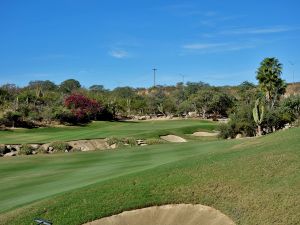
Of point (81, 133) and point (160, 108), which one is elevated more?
point (160, 108)

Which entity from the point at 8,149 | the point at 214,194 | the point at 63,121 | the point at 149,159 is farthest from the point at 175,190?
the point at 63,121

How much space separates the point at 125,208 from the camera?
13719 millimetres

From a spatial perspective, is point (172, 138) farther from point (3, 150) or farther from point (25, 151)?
point (25, 151)

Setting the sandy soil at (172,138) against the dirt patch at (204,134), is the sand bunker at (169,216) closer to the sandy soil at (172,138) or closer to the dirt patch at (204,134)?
the sandy soil at (172,138)

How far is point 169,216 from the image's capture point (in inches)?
524

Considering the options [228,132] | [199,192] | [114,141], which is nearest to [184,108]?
[228,132]

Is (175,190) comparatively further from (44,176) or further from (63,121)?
(63,121)

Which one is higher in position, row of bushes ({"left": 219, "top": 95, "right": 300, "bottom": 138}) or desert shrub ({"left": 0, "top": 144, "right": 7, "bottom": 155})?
row of bushes ({"left": 219, "top": 95, "right": 300, "bottom": 138})

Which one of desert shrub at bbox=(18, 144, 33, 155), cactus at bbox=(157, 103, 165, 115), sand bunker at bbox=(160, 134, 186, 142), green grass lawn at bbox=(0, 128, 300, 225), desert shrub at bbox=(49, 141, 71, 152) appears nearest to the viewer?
green grass lawn at bbox=(0, 128, 300, 225)

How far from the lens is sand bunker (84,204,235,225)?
12789 mm

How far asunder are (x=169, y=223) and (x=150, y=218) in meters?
0.66

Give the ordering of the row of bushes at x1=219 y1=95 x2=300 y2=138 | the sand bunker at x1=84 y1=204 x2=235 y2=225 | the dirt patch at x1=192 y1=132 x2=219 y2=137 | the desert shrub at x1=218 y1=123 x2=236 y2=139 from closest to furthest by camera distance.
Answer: the sand bunker at x1=84 y1=204 x2=235 y2=225, the desert shrub at x1=218 y1=123 x2=236 y2=139, the row of bushes at x1=219 y1=95 x2=300 y2=138, the dirt patch at x1=192 y1=132 x2=219 y2=137

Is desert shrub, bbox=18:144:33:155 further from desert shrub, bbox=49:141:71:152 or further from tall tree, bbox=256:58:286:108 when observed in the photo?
tall tree, bbox=256:58:286:108

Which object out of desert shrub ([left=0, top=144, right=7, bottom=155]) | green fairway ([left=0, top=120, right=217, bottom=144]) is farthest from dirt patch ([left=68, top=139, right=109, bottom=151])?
desert shrub ([left=0, top=144, right=7, bottom=155])
